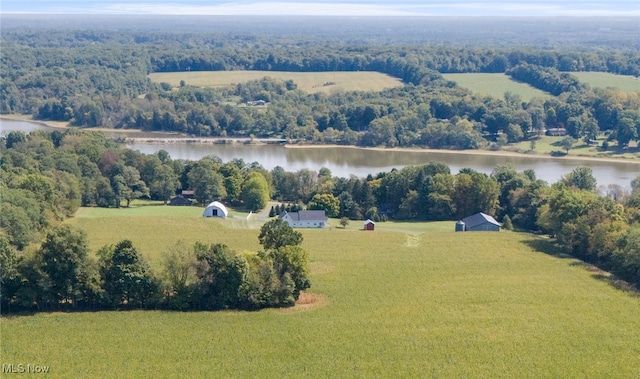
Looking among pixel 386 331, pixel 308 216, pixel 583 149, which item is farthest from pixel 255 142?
pixel 386 331

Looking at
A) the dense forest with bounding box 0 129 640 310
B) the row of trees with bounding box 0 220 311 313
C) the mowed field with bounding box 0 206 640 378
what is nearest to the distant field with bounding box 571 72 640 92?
the dense forest with bounding box 0 129 640 310

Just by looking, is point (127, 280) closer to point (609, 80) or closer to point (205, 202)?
point (205, 202)

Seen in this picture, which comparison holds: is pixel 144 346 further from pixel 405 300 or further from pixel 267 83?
pixel 267 83

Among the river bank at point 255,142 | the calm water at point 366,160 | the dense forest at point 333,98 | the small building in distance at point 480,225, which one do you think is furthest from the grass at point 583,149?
the small building in distance at point 480,225

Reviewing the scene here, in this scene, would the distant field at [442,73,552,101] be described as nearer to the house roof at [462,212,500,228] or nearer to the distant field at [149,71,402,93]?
the distant field at [149,71,402,93]

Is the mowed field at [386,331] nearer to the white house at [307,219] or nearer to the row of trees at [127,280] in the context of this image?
the row of trees at [127,280]

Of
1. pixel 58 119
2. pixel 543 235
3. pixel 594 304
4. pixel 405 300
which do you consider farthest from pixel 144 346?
pixel 58 119
